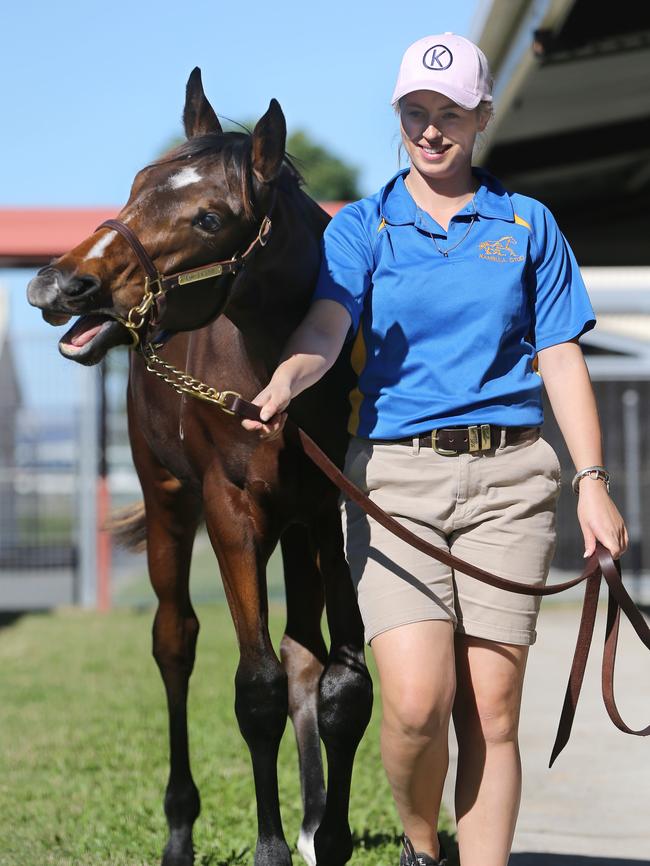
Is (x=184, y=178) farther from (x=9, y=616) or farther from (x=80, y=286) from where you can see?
(x=9, y=616)

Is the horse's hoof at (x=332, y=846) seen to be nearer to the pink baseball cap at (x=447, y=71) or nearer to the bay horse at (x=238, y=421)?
the bay horse at (x=238, y=421)

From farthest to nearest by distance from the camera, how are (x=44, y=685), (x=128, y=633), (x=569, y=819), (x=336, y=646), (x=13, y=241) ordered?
(x=13, y=241)
(x=128, y=633)
(x=44, y=685)
(x=569, y=819)
(x=336, y=646)

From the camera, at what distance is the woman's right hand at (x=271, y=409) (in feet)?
8.84

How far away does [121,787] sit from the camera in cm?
484

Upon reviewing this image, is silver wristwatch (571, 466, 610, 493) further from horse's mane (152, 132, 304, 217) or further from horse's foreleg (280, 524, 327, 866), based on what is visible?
horse's foreleg (280, 524, 327, 866)

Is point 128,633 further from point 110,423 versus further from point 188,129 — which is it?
point 188,129

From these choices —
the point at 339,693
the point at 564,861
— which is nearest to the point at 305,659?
the point at 339,693

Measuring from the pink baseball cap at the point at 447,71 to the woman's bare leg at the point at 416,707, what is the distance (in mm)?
1231

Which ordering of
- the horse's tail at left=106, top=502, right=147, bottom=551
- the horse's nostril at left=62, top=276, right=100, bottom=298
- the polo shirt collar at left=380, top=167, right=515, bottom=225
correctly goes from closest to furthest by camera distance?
the horse's nostril at left=62, top=276, right=100, bottom=298
the polo shirt collar at left=380, top=167, right=515, bottom=225
the horse's tail at left=106, top=502, right=147, bottom=551

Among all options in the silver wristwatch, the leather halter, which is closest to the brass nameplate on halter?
the leather halter

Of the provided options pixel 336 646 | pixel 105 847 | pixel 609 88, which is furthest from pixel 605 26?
pixel 105 847

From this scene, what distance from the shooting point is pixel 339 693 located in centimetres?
346

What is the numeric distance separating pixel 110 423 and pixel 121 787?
22.8ft

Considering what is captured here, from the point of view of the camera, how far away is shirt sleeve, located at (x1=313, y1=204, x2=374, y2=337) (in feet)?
9.55
